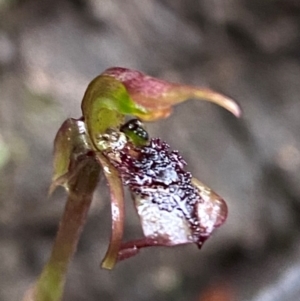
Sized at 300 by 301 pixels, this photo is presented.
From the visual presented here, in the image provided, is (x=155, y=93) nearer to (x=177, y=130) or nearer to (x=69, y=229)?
(x=69, y=229)

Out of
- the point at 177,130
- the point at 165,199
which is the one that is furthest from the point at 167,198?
the point at 177,130

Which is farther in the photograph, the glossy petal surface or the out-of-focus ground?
the out-of-focus ground

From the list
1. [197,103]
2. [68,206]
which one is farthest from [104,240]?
[68,206]

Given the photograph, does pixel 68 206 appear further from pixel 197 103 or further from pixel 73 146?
pixel 197 103

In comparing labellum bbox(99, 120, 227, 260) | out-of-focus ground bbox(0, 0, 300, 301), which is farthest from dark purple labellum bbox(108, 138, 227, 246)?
out-of-focus ground bbox(0, 0, 300, 301)

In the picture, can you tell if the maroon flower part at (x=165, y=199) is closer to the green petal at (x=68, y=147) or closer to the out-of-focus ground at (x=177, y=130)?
the green petal at (x=68, y=147)

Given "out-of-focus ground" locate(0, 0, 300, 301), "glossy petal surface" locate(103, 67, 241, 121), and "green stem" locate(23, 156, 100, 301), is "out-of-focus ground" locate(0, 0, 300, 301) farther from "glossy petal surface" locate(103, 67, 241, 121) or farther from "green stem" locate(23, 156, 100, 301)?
"glossy petal surface" locate(103, 67, 241, 121)

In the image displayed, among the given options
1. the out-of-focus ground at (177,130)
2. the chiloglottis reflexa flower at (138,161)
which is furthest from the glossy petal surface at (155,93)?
the out-of-focus ground at (177,130)
